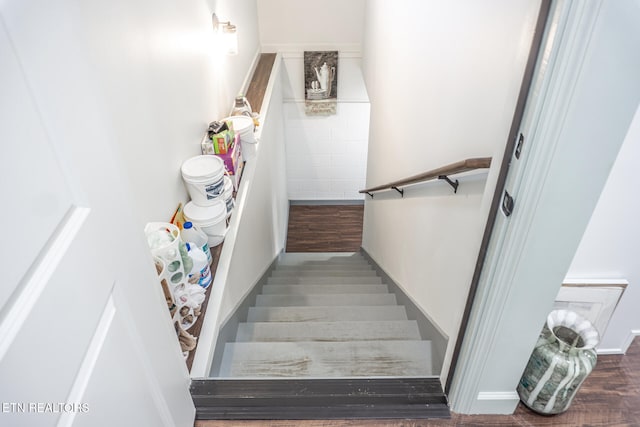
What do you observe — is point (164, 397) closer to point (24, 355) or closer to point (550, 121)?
point (24, 355)

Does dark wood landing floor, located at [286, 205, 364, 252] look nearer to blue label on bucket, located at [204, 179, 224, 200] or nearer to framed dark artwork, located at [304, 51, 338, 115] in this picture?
framed dark artwork, located at [304, 51, 338, 115]

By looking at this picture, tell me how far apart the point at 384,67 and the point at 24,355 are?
3.09 metres

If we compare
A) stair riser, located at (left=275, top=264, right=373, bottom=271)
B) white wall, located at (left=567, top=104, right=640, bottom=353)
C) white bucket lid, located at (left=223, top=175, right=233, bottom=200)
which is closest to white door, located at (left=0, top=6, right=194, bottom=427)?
white bucket lid, located at (left=223, top=175, right=233, bottom=200)

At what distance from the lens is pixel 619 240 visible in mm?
1376

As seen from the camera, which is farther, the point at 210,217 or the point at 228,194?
the point at 228,194

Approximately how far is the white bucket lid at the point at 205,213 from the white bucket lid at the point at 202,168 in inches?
5.5

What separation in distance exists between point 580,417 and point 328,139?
4641 millimetres

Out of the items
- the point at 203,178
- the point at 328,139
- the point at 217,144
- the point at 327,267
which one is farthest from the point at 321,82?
the point at 203,178

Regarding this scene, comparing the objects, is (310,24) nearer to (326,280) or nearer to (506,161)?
(326,280)

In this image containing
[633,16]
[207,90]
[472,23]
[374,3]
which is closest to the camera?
[633,16]

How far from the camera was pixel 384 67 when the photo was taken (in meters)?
3.21

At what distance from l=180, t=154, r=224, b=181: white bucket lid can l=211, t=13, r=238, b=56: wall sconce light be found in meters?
0.98

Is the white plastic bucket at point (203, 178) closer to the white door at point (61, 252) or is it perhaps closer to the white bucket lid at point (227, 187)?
the white bucket lid at point (227, 187)

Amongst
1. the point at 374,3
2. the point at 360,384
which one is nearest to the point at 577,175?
the point at 360,384
